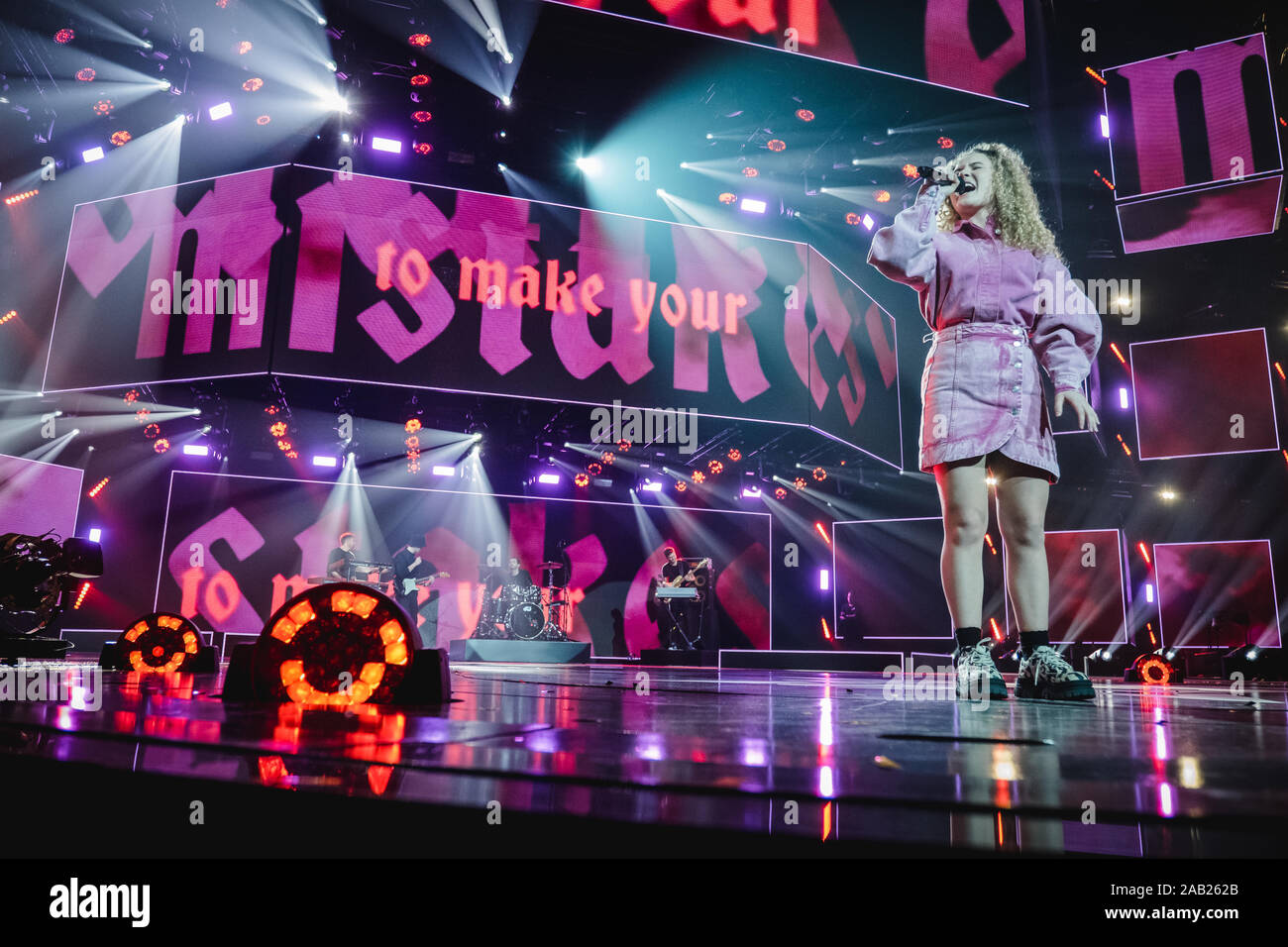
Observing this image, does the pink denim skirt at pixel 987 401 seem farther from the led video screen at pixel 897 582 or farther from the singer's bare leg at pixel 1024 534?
the led video screen at pixel 897 582

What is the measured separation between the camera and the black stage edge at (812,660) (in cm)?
1152

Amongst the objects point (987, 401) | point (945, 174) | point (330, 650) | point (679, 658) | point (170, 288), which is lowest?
point (330, 650)

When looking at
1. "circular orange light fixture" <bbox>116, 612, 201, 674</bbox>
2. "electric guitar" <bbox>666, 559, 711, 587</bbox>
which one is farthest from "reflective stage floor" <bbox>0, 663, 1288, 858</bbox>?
"electric guitar" <bbox>666, 559, 711, 587</bbox>

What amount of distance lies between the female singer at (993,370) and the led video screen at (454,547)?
855 centimetres

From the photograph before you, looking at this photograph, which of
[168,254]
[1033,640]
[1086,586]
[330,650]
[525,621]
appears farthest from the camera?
[525,621]

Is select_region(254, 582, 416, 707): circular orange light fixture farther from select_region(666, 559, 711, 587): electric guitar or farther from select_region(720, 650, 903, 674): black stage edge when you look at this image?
select_region(720, 650, 903, 674): black stage edge

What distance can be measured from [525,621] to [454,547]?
213 centimetres

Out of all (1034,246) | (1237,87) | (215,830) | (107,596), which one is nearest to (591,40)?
(1237,87)

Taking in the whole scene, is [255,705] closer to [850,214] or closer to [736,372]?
[736,372]

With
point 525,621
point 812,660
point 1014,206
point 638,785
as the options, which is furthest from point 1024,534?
point 812,660

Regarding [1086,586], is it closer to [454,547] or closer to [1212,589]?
[1212,589]

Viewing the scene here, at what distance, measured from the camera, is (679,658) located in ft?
32.8

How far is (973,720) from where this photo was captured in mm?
1506

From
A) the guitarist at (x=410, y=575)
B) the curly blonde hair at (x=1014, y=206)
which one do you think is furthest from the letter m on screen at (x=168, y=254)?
the curly blonde hair at (x=1014, y=206)
